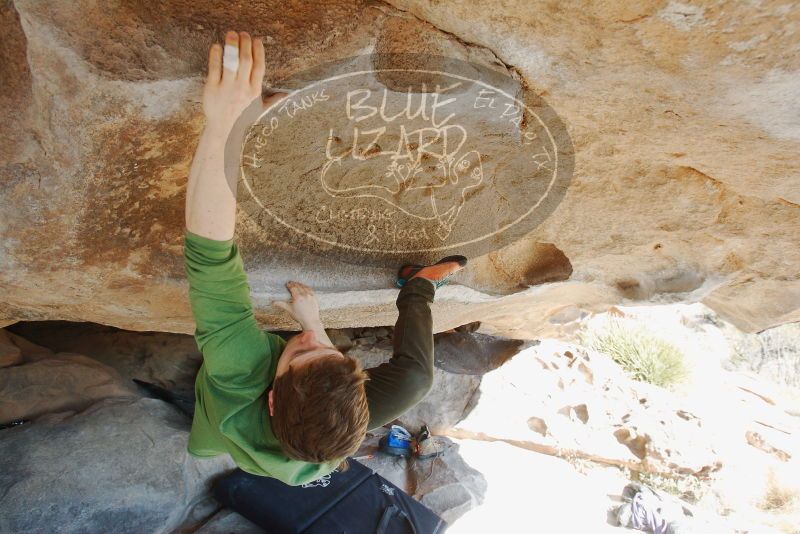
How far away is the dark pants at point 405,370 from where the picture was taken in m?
1.77

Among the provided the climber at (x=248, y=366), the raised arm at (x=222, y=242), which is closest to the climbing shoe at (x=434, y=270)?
the climber at (x=248, y=366)

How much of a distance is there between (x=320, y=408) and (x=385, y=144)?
2.72 feet

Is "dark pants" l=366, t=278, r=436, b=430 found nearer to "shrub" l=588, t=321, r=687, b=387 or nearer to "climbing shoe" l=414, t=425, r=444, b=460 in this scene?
"climbing shoe" l=414, t=425, r=444, b=460

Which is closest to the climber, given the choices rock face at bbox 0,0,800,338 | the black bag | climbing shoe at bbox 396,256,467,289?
rock face at bbox 0,0,800,338

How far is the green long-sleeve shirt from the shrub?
5834 millimetres

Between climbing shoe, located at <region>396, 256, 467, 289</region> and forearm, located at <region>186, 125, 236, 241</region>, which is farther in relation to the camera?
climbing shoe, located at <region>396, 256, 467, 289</region>

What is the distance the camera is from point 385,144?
1.77 meters

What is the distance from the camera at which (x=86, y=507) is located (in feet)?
8.01

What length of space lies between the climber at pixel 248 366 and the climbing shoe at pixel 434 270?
1.54 feet

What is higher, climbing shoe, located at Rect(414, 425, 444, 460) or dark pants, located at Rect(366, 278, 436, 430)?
dark pants, located at Rect(366, 278, 436, 430)

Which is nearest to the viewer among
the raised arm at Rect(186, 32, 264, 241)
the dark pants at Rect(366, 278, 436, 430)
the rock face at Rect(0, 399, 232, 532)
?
the raised arm at Rect(186, 32, 264, 241)

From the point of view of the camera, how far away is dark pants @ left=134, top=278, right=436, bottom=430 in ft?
5.82

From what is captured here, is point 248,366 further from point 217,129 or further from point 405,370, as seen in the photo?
point 217,129

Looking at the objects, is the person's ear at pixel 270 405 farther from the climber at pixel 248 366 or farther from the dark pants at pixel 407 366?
the dark pants at pixel 407 366
